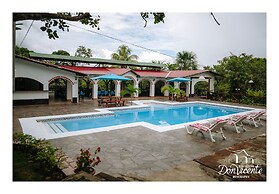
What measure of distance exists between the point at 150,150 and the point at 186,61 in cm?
2909

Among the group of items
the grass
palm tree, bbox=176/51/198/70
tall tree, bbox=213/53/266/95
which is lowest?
the grass

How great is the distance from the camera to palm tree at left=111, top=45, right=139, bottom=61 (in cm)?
3047

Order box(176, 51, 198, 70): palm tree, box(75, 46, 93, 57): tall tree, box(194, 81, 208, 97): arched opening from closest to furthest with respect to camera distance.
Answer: box(194, 81, 208, 97): arched opening < box(176, 51, 198, 70): palm tree < box(75, 46, 93, 57): tall tree

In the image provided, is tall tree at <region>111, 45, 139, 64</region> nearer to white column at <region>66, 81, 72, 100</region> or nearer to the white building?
the white building

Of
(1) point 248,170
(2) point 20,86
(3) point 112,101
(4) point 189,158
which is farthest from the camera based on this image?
(2) point 20,86

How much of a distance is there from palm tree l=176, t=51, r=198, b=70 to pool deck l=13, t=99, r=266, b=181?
82.7ft

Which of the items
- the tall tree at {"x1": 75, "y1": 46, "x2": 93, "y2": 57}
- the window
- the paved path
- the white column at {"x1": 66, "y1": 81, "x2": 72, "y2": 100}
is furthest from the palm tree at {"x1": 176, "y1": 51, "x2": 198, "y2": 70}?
the paved path

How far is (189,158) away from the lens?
16.2ft

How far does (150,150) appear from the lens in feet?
18.0
